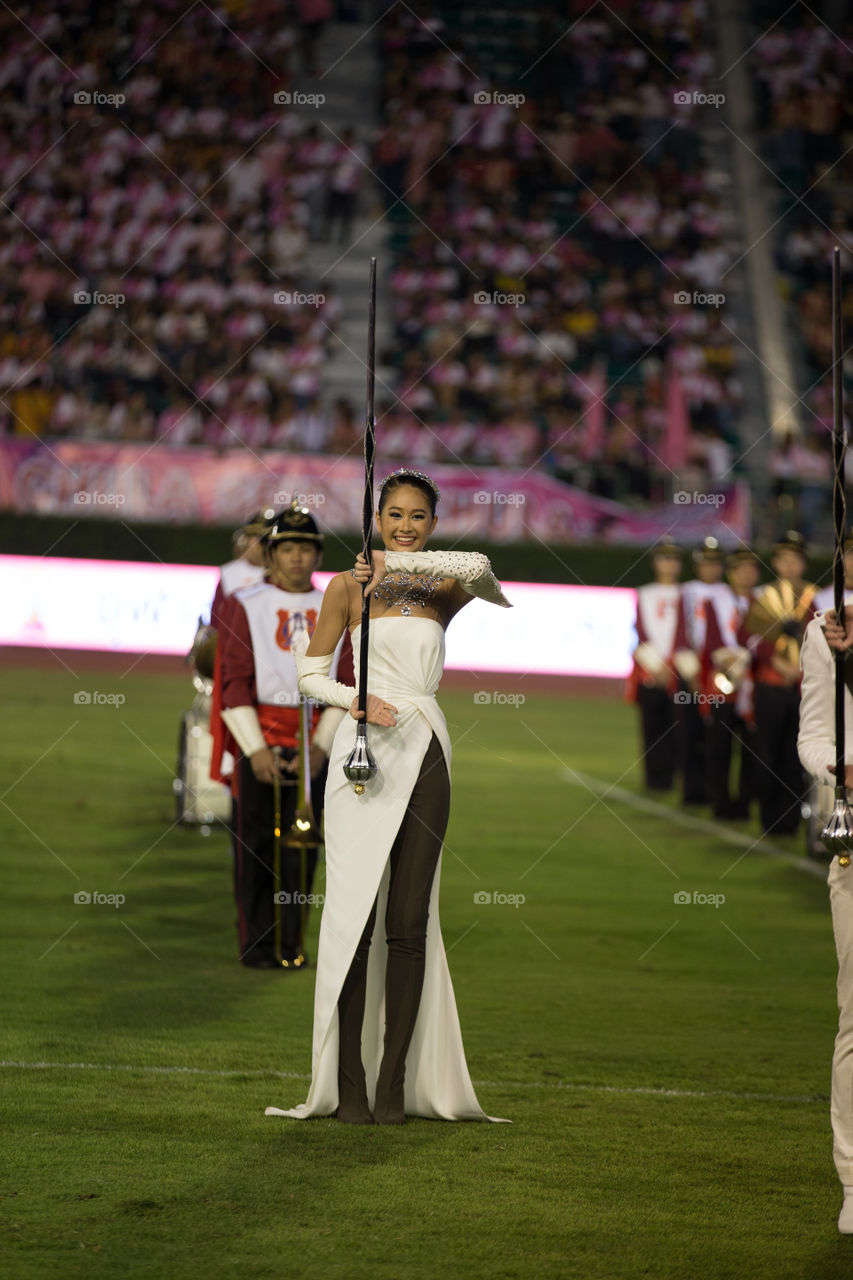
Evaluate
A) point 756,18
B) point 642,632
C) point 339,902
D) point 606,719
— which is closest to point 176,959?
point 339,902

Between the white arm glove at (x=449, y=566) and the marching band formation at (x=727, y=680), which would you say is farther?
the marching band formation at (x=727, y=680)

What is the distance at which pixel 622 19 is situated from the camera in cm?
2583

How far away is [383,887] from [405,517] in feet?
3.63

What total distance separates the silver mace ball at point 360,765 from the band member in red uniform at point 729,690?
25.4 feet

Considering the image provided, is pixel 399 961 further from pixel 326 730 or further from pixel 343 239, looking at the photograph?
pixel 343 239

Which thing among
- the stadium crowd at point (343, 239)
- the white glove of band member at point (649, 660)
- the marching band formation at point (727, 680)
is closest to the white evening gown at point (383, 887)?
the marching band formation at point (727, 680)

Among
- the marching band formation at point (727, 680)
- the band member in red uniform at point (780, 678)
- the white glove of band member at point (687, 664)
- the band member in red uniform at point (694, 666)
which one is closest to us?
the band member in red uniform at point (780, 678)

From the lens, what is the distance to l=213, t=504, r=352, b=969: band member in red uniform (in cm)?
736

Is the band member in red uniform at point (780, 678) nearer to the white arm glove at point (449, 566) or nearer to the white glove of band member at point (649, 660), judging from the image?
the white glove of band member at point (649, 660)

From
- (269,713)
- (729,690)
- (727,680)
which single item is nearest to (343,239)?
(727,680)

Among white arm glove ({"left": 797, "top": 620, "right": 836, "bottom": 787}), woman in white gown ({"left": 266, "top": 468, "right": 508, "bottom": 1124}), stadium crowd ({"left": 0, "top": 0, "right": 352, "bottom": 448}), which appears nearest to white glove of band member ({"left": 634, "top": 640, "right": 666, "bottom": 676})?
stadium crowd ({"left": 0, "top": 0, "right": 352, "bottom": 448})

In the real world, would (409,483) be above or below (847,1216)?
above

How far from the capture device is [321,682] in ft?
16.9

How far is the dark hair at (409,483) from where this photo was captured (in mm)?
5164
